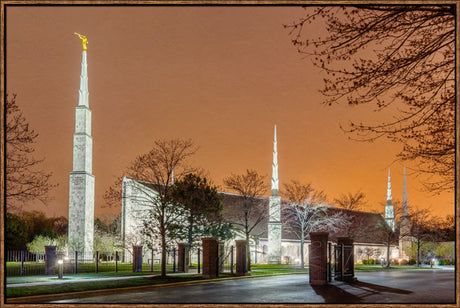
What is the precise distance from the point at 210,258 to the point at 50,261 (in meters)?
7.76

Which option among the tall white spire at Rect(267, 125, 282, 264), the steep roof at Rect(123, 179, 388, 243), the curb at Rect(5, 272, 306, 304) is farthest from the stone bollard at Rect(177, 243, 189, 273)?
the tall white spire at Rect(267, 125, 282, 264)

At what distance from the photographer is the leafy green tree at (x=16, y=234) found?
62537 millimetres

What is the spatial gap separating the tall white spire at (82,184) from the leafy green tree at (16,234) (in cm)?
794

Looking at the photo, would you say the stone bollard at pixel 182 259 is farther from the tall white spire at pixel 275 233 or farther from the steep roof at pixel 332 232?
the tall white spire at pixel 275 233

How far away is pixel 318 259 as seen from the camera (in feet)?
69.6

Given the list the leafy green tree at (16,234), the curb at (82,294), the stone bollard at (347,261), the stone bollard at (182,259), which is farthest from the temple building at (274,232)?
the curb at (82,294)

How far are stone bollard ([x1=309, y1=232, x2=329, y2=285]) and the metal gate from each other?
158cm

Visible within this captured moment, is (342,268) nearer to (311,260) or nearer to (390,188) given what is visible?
(311,260)

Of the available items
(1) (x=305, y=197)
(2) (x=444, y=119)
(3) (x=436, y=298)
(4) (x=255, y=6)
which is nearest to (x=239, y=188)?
(1) (x=305, y=197)

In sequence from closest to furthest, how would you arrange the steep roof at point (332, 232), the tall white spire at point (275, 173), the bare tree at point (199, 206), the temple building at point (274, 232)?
the bare tree at point (199, 206)
the temple building at point (274, 232)
the steep roof at point (332, 232)
the tall white spire at point (275, 173)

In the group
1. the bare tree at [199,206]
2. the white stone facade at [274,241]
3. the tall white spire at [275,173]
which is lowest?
the white stone facade at [274,241]

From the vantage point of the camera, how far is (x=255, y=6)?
383 inches

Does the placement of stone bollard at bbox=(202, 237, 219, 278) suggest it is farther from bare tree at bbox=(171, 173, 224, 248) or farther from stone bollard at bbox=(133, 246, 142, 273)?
bare tree at bbox=(171, 173, 224, 248)

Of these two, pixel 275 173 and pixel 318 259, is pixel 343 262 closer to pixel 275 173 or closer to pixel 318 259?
pixel 318 259
